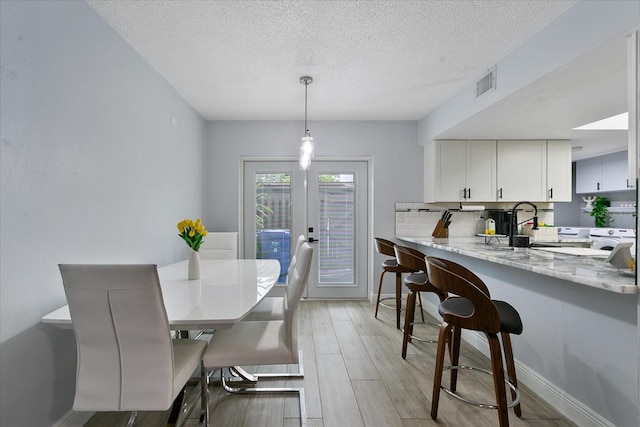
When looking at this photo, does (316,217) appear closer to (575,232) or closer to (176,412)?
(176,412)

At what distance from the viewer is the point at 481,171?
4.06m

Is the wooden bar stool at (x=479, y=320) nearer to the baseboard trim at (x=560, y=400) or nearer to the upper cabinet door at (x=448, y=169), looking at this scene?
the baseboard trim at (x=560, y=400)

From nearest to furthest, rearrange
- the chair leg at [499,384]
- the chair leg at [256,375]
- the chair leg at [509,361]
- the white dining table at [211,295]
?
the white dining table at [211,295], the chair leg at [499,384], the chair leg at [509,361], the chair leg at [256,375]

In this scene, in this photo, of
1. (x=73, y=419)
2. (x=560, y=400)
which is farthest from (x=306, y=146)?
(x=560, y=400)

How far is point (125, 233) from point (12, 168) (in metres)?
0.96

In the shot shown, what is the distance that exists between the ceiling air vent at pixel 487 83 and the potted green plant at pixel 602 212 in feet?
15.2

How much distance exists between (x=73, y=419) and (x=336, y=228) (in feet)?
10.7

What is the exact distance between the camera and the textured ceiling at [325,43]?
1.97 meters

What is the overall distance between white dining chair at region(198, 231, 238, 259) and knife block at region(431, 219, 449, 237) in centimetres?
247

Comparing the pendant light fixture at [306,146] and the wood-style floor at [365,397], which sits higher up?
the pendant light fixture at [306,146]

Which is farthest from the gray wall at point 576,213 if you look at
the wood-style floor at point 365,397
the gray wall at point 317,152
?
the wood-style floor at point 365,397

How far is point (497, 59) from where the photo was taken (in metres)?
2.58

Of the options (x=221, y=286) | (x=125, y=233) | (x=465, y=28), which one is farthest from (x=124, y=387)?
(x=465, y=28)

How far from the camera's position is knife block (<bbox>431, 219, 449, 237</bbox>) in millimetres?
3958
